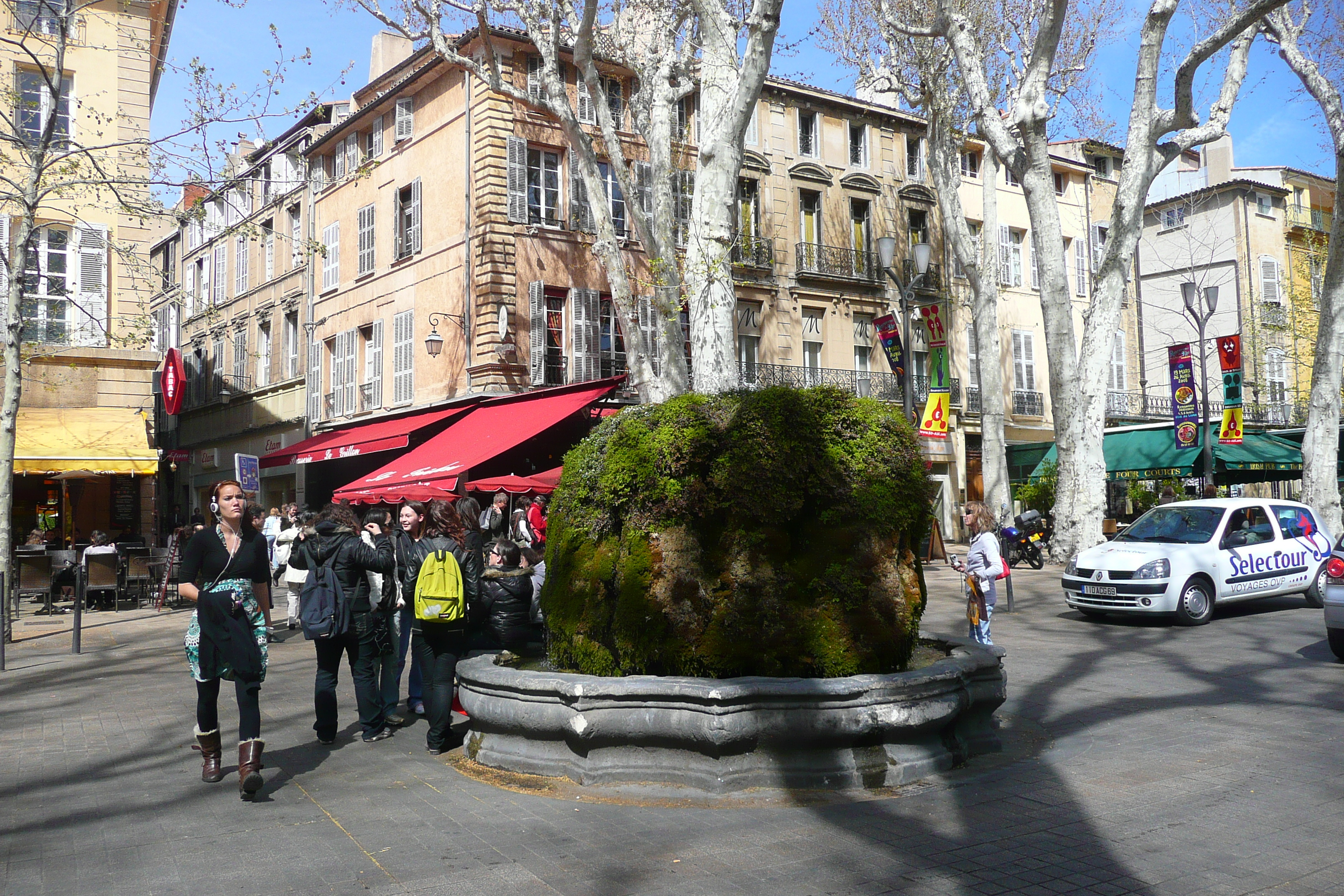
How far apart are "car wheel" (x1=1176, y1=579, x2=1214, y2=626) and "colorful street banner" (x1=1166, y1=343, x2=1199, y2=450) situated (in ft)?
39.9

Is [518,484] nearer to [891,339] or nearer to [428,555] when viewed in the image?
[891,339]

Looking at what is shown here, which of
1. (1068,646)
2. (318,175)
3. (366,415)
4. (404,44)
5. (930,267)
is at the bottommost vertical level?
(1068,646)

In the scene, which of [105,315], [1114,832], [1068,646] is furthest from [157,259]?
[1114,832]

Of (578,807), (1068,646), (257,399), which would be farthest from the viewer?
(257,399)

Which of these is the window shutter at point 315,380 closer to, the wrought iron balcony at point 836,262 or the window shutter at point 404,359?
the window shutter at point 404,359

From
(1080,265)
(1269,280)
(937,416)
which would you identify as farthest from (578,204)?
(1269,280)

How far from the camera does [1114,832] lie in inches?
182

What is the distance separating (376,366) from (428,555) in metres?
20.8

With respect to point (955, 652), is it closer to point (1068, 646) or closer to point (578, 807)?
point (578, 807)

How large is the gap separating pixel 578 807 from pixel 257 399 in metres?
29.0

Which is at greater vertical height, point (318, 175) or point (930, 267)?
point (318, 175)

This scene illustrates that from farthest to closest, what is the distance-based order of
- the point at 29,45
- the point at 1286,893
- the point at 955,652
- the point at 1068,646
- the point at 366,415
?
the point at 366,415, the point at 29,45, the point at 1068,646, the point at 955,652, the point at 1286,893

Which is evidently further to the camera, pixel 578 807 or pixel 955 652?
pixel 955 652

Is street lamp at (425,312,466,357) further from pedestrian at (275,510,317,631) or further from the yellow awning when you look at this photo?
pedestrian at (275,510,317,631)
